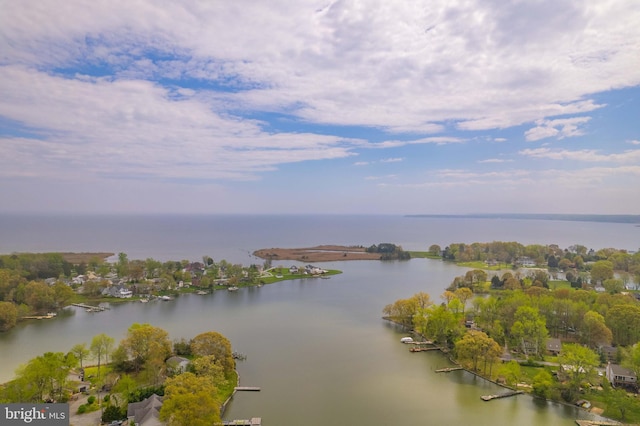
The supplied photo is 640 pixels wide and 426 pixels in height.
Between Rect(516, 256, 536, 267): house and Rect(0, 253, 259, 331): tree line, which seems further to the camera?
Rect(516, 256, 536, 267): house

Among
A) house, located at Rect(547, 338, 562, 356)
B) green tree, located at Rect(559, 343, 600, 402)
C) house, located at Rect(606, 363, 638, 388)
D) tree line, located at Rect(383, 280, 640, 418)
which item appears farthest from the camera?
house, located at Rect(547, 338, 562, 356)

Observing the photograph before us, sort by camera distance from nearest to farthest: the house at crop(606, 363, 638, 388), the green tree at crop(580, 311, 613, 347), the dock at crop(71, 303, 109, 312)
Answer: the house at crop(606, 363, 638, 388)
the green tree at crop(580, 311, 613, 347)
the dock at crop(71, 303, 109, 312)

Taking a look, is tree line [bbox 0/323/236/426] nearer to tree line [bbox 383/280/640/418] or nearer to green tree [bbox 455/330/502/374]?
green tree [bbox 455/330/502/374]

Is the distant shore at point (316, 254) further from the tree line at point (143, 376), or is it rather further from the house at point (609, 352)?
the house at point (609, 352)

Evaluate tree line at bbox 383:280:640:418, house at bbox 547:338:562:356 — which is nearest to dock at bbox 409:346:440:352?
tree line at bbox 383:280:640:418

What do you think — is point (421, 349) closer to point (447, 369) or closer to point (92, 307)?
point (447, 369)

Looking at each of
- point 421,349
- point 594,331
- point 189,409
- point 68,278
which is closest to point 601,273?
point 594,331
